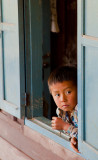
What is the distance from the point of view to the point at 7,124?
4.89m

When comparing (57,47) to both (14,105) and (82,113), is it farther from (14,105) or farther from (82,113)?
(82,113)

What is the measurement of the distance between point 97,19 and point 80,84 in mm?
516

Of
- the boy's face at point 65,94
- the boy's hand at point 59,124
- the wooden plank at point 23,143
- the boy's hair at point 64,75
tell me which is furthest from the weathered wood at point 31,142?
the boy's hair at point 64,75

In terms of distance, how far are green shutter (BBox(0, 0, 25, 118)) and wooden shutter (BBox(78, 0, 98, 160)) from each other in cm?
110

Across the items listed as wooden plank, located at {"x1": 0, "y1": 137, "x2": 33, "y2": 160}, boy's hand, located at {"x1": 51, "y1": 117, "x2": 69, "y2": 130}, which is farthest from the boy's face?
wooden plank, located at {"x1": 0, "y1": 137, "x2": 33, "y2": 160}

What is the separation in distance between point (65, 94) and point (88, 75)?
56cm

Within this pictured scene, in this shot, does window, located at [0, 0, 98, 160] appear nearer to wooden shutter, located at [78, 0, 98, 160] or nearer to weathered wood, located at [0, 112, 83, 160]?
weathered wood, located at [0, 112, 83, 160]

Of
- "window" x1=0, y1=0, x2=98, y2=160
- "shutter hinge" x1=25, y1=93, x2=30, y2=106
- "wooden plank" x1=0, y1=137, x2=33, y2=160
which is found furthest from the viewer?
"wooden plank" x1=0, y1=137, x2=33, y2=160

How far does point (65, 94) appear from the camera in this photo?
3.66 meters

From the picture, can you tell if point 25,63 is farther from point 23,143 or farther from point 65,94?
point 23,143

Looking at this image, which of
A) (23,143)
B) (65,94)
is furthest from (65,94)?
(23,143)

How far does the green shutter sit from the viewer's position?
13.6 ft

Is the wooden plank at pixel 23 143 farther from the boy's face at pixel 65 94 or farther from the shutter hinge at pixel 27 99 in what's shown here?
the boy's face at pixel 65 94

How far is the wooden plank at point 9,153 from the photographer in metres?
4.60
